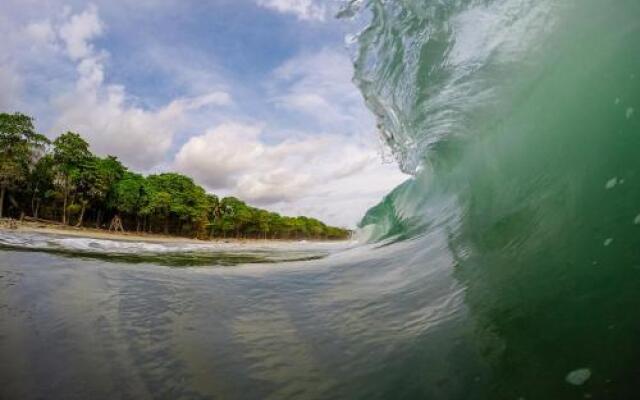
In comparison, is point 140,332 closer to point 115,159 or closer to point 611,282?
point 611,282

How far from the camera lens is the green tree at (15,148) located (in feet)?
120

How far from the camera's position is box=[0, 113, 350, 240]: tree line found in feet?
126

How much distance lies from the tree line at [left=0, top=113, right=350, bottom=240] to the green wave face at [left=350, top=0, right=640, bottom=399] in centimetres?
3879

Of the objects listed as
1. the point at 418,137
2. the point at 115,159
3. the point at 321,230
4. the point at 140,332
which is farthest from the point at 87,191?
the point at 321,230

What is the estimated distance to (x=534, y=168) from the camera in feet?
11.3

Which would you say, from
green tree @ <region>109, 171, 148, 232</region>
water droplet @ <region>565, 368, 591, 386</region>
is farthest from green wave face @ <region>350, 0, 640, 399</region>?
green tree @ <region>109, 171, 148, 232</region>

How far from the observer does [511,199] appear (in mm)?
3449

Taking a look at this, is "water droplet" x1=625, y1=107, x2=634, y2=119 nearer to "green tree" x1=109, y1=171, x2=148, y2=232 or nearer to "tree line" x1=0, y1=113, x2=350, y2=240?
"tree line" x1=0, y1=113, x2=350, y2=240

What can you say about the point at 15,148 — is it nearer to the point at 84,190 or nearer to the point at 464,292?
the point at 84,190

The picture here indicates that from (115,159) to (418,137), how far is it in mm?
47509

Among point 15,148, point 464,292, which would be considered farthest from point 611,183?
point 15,148

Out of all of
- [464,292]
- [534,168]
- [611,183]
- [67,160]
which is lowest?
[464,292]

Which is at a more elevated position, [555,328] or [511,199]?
[511,199]

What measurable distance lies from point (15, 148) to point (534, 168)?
1772 inches
